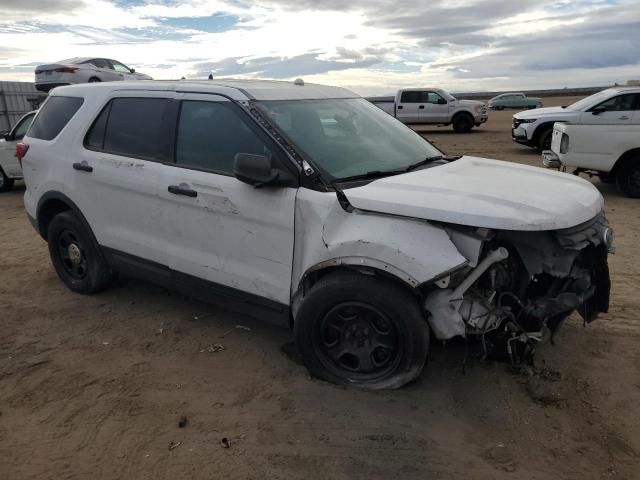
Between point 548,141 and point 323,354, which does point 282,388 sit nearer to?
point 323,354

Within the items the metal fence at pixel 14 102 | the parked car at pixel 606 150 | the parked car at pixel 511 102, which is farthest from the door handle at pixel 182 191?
the parked car at pixel 511 102

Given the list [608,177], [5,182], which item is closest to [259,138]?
[608,177]

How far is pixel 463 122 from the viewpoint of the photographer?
23547 mm

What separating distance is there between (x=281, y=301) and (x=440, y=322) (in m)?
1.04

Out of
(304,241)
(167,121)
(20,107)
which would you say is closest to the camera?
(304,241)

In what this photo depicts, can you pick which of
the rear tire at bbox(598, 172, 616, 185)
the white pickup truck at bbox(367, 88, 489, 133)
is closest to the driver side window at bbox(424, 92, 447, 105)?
the white pickup truck at bbox(367, 88, 489, 133)

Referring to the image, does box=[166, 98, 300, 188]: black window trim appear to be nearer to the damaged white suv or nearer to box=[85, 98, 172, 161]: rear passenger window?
the damaged white suv

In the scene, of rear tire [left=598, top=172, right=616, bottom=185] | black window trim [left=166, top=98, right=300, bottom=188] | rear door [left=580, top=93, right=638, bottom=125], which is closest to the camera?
black window trim [left=166, top=98, right=300, bottom=188]

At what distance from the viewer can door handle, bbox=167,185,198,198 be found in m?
3.82

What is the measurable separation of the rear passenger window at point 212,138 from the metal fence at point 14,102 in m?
15.9

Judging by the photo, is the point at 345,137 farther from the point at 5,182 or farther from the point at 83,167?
the point at 5,182

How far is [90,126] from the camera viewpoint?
185 inches

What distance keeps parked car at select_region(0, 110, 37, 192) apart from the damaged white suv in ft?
24.5

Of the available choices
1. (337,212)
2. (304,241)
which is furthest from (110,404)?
(337,212)
